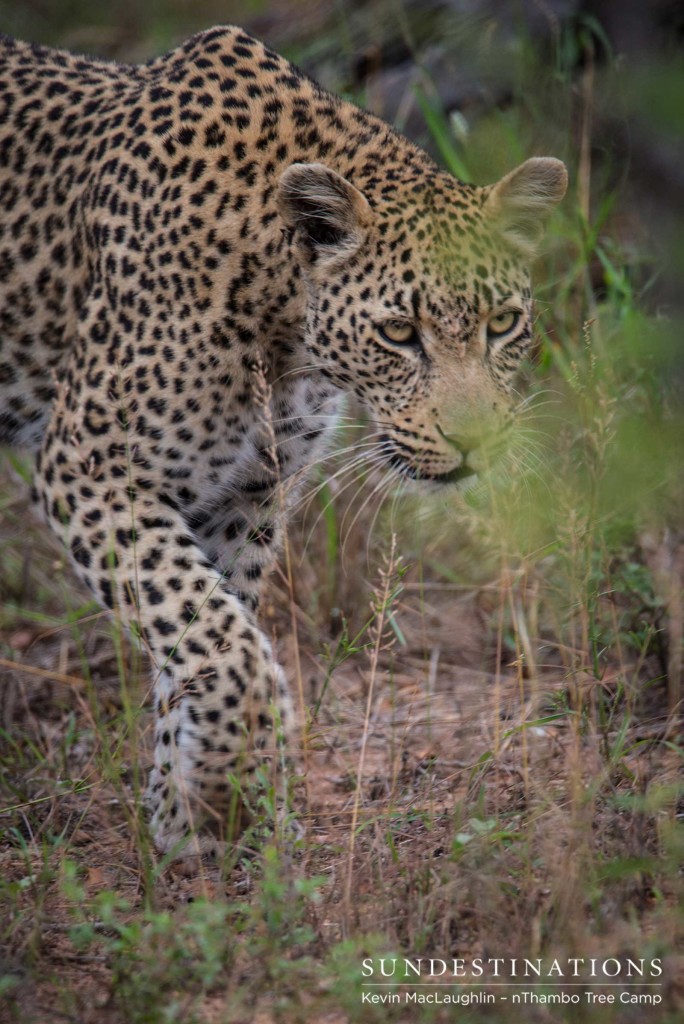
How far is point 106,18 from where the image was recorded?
14.9 metres

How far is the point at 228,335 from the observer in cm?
552

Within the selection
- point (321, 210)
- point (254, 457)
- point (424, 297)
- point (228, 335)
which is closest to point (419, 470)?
point (424, 297)

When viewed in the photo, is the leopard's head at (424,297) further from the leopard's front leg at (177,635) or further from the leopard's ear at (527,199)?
the leopard's front leg at (177,635)

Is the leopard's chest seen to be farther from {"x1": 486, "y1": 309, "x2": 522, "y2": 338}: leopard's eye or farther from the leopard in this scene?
{"x1": 486, "y1": 309, "x2": 522, "y2": 338}: leopard's eye

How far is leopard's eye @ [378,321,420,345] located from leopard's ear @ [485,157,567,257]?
0.58 metres

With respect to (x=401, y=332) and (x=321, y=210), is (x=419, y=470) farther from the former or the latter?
(x=321, y=210)

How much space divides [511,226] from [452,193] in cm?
27

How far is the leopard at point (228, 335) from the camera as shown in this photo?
516cm

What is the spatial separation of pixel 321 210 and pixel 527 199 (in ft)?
2.76

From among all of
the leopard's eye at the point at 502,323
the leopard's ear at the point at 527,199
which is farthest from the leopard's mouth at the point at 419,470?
the leopard's ear at the point at 527,199

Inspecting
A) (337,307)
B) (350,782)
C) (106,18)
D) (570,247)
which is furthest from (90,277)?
(106,18)

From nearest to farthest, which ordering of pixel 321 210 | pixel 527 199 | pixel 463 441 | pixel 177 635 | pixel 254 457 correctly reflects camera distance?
pixel 463 441
pixel 177 635
pixel 321 210
pixel 527 199
pixel 254 457

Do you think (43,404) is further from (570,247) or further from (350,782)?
(570,247)

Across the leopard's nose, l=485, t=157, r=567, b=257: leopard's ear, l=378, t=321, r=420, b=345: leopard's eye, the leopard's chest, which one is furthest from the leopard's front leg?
l=485, t=157, r=567, b=257: leopard's ear
